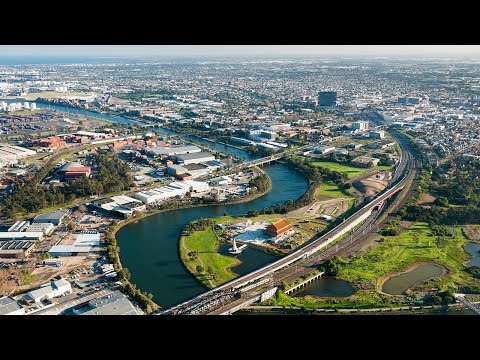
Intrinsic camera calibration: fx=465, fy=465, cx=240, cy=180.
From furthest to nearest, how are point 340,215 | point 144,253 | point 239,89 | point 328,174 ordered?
point 239,89 < point 328,174 < point 340,215 < point 144,253

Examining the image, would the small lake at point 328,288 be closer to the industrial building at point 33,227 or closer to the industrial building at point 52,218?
the industrial building at point 33,227

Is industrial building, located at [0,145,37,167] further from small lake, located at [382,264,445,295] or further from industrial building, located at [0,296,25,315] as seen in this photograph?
small lake, located at [382,264,445,295]

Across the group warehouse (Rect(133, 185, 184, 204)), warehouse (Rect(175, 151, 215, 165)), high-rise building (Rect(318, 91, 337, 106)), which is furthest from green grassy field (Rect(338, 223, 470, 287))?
high-rise building (Rect(318, 91, 337, 106))

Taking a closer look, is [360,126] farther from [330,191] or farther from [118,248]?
[118,248]
